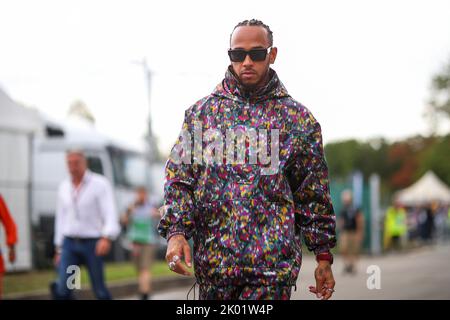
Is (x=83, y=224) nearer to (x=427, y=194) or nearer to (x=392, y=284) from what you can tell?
(x=392, y=284)

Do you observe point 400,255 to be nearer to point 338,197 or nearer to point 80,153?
point 338,197

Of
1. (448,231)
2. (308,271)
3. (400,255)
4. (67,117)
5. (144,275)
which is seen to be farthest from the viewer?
(448,231)

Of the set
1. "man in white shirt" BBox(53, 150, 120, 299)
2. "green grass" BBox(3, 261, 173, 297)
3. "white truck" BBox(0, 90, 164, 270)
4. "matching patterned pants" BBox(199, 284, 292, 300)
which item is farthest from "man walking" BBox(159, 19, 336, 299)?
"white truck" BBox(0, 90, 164, 270)

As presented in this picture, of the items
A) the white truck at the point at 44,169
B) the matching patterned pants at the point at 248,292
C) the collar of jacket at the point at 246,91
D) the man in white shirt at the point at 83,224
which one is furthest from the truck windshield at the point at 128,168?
the matching patterned pants at the point at 248,292

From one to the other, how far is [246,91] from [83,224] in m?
4.63

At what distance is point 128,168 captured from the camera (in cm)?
2309

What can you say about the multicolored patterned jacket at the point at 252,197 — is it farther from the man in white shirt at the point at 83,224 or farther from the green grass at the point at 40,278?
the green grass at the point at 40,278

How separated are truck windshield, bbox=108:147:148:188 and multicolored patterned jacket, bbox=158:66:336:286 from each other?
61.6 feet

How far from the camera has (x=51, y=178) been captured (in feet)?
67.6

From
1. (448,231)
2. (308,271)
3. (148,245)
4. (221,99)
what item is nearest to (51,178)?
(308,271)

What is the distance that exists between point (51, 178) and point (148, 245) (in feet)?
29.6

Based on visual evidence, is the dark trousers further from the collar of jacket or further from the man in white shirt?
the collar of jacket

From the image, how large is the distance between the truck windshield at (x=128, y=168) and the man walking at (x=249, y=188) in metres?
18.8

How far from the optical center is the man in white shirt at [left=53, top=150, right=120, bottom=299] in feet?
25.7
